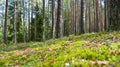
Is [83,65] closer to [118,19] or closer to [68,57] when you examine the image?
[68,57]

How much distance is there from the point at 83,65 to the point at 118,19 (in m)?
8.37

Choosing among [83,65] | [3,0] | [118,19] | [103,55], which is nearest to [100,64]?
[83,65]

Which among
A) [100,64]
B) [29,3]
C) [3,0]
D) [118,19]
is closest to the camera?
[100,64]

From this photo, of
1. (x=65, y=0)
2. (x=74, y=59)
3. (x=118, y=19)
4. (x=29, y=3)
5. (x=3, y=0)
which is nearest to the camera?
(x=74, y=59)

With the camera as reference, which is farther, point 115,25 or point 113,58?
point 115,25

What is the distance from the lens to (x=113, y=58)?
6672mm

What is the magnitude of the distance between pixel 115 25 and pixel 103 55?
752 cm

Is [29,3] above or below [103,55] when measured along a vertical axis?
above

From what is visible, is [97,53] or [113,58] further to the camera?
[97,53]

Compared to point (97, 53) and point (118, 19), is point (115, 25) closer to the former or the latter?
point (118, 19)

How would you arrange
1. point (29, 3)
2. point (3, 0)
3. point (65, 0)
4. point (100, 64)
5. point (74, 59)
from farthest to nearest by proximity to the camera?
1. point (65, 0)
2. point (3, 0)
3. point (29, 3)
4. point (74, 59)
5. point (100, 64)

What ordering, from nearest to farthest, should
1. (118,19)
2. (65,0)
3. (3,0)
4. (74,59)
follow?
(74,59) < (118,19) < (3,0) < (65,0)

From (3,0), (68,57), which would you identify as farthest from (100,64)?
(3,0)

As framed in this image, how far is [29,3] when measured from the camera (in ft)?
202
